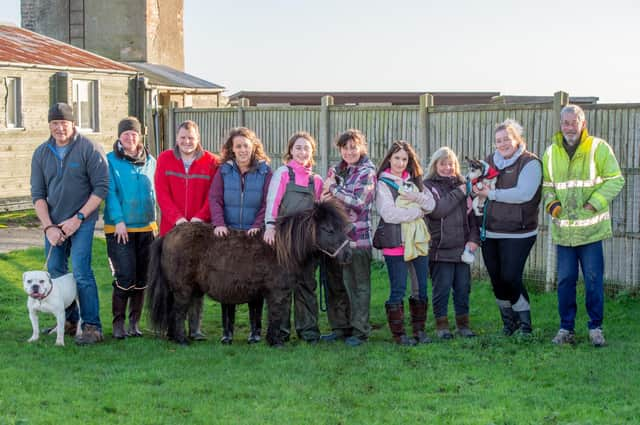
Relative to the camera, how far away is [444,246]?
8391 mm

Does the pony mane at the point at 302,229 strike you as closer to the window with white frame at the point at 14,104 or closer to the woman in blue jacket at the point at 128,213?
the woman in blue jacket at the point at 128,213

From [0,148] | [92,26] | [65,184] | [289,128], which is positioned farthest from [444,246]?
[92,26]

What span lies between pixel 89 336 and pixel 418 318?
320 cm

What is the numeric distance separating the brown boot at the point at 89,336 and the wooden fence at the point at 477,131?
17.6 ft

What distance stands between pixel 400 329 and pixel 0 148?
14930 mm

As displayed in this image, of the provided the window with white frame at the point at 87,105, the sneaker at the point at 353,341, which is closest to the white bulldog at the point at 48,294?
the sneaker at the point at 353,341

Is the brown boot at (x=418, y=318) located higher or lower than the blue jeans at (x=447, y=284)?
lower

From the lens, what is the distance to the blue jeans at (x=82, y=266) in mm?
8297

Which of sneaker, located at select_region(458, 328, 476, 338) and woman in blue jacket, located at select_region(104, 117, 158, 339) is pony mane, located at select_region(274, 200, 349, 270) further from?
sneaker, located at select_region(458, 328, 476, 338)

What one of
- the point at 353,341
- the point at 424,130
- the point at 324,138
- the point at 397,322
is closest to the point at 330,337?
the point at 353,341

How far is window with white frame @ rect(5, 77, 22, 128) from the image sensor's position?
2075 cm

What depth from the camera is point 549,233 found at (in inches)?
409

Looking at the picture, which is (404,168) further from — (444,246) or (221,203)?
(221,203)

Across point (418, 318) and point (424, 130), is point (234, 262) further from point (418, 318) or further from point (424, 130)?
point (424, 130)
